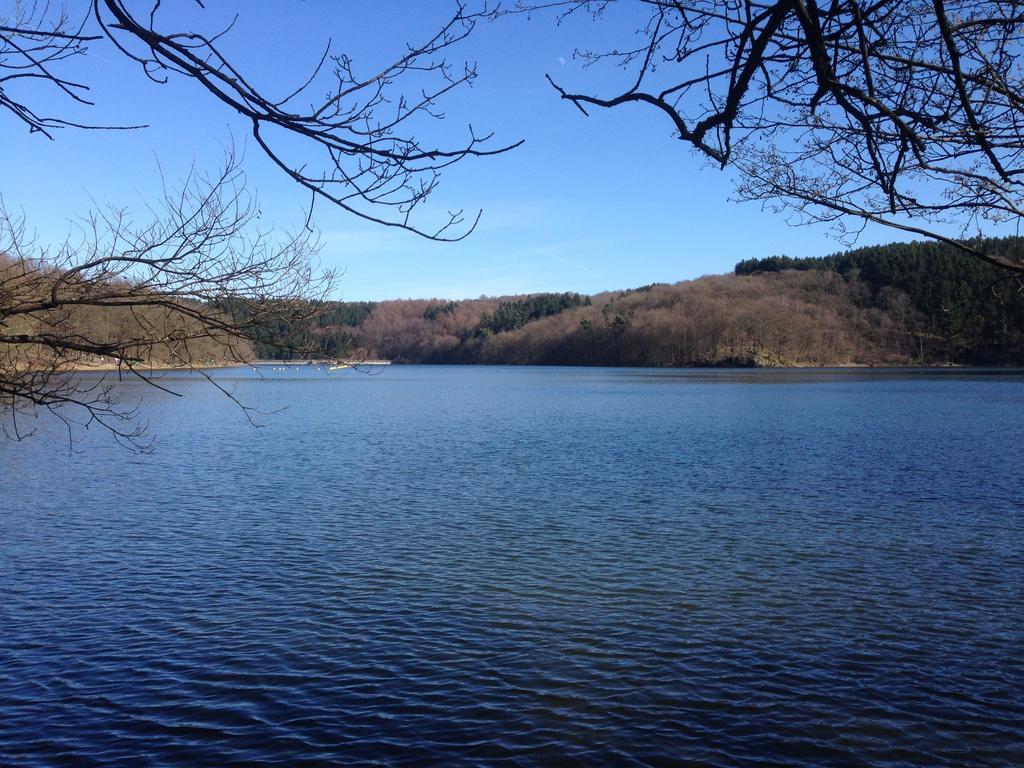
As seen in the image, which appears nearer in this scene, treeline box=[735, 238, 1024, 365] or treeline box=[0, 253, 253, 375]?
treeline box=[0, 253, 253, 375]

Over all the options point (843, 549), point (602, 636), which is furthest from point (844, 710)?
point (843, 549)

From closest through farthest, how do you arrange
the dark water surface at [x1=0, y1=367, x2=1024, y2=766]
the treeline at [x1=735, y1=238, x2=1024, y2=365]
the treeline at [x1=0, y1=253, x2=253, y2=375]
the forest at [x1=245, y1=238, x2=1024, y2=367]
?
the treeline at [x1=0, y1=253, x2=253, y2=375], the dark water surface at [x1=0, y1=367, x2=1024, y2=766], the treeline at [x1=735, y1=238, x2=1024, y2=365], the forest at [x1=245, y1=238, x2=1024, y2=367]

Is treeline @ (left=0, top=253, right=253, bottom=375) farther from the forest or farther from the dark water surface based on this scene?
the forest

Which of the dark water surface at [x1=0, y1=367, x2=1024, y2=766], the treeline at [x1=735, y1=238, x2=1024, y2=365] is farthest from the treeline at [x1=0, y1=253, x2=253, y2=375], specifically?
the treeline at [x1=735, y1=238, x2=1024, y2=365]

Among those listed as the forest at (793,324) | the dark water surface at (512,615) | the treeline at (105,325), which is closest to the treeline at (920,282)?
the forest at (793,324)

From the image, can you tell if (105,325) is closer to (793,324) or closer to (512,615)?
(512,615)

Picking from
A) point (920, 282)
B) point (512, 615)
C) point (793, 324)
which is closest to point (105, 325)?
point (512, 615)

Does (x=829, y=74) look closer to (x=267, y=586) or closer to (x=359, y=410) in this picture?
(x=267, y=586)

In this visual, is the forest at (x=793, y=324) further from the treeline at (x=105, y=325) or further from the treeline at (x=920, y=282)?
the treeline at (x=105, y=325)

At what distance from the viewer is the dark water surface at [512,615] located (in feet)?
24.2

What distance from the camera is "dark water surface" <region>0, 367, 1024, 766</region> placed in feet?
24.2

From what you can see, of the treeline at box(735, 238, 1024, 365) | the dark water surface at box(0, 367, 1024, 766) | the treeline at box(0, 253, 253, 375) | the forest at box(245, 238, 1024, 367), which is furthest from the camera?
the forest at box(245, 238, 1024, 367)

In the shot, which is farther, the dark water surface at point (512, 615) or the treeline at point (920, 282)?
the treeline at point (920, 282)

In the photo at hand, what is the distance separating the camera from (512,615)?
34.2ft
